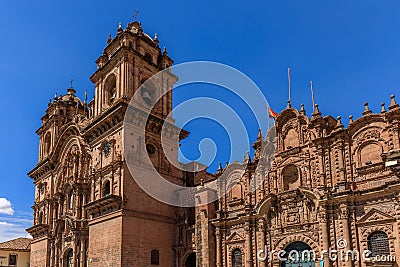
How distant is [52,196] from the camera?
46594 mm

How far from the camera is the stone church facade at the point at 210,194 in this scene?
88.0ft

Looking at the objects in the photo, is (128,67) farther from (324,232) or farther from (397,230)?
(397,230)

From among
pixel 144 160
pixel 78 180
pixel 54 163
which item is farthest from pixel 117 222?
pixel 54 163

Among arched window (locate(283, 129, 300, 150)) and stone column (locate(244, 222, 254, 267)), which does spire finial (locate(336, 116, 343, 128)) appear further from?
stone column (locate(244, 222, 254, 267))

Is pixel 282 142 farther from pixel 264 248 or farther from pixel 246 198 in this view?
pixel 264 248

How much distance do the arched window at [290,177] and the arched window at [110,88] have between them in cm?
1822

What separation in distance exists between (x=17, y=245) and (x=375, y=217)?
5307 centimetres

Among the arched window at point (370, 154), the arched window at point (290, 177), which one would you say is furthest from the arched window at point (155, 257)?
the arched window at point (370, 154)

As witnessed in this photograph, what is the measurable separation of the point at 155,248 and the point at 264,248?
930cm

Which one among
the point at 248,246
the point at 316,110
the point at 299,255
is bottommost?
the point at 299,255

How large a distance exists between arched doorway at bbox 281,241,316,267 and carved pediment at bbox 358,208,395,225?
13.4 ft

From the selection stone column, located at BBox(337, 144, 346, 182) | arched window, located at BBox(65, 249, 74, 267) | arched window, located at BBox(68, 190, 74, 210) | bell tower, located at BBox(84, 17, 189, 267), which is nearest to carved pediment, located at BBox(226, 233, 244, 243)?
bell tower, located at BBox(84, 17, 189, 267)

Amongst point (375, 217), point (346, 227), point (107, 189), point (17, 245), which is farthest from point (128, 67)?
point (17, 245)

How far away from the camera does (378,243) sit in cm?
2555
